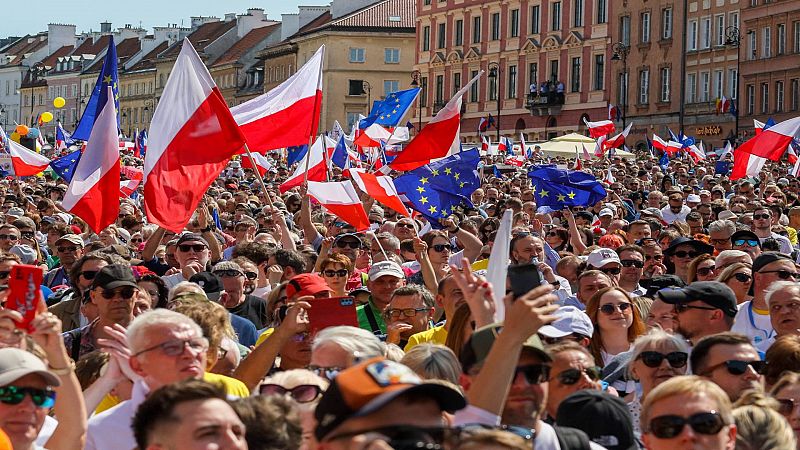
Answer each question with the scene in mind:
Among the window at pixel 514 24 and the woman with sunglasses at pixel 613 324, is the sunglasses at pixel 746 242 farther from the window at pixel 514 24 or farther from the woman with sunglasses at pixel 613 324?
the window at pixel 514 24

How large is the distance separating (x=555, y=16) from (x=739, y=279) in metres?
68.9

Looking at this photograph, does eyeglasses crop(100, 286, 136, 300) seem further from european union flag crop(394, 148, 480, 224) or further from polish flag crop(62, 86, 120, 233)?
european union flag crop(394, 148, 480, 224)

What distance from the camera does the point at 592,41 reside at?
7362cm

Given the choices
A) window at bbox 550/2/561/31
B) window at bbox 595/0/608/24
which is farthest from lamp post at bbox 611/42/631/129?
window at bbox 550/2/561/31

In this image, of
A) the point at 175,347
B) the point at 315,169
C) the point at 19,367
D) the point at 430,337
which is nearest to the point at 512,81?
the point at 315,169

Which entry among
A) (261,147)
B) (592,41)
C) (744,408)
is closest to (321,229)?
(261,147)

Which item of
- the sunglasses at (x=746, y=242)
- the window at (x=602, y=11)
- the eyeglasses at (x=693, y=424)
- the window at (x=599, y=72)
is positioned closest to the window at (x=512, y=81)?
the window at (x=599, y=72)

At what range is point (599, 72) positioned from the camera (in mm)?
73625

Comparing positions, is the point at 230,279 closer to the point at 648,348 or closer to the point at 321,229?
the point at 648,348

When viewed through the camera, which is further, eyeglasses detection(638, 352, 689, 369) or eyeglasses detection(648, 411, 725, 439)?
eyeglasses detection(638, 352, 689, 369)

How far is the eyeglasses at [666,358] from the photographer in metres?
6.75

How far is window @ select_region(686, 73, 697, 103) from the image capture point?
6550cm

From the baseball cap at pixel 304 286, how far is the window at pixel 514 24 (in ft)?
239

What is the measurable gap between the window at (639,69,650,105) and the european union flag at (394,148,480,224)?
173 feet
